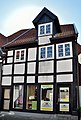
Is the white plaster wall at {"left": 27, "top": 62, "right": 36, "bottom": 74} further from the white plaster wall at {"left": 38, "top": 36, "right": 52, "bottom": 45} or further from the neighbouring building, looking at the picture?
the white plaster wall at {"left": 38, "top": 36, "right": 52, "bottom": 45}

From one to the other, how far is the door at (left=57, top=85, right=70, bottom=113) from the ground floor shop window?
682 millimetres

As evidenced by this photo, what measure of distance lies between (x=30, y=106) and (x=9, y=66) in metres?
4.19

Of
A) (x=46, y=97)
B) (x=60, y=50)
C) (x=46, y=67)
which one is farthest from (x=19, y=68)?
(x=60, y=50)

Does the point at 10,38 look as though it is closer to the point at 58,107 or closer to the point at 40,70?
the point at 40,70

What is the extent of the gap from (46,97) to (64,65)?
2995mm

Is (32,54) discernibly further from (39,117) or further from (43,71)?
(39,117)

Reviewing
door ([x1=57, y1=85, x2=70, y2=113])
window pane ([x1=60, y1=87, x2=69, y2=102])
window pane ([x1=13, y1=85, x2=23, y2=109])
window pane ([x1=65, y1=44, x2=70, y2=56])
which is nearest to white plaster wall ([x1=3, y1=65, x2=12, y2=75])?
window pane ([x1=13, y1=85, x2=23, y2=109])

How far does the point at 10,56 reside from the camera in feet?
56.2

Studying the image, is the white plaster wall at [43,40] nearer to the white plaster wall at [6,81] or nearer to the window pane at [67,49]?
the window pane at [67,49]

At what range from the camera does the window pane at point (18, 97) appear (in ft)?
51.9

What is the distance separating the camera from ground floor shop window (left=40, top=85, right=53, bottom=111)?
1454cm

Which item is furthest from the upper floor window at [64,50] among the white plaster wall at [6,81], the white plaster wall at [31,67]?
the white plaster wall at [6,81]

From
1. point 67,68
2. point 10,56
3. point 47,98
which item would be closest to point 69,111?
point 47,98

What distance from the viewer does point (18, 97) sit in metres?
16.0
